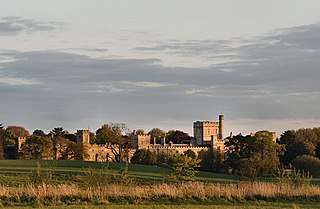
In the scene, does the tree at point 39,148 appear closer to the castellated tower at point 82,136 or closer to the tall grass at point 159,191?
the castellated tower at point 82,136

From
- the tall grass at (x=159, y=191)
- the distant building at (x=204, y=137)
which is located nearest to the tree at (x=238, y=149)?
the tall grass at (x=159, y=191)

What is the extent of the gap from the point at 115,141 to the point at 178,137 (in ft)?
142

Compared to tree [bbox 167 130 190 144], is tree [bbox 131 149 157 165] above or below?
below

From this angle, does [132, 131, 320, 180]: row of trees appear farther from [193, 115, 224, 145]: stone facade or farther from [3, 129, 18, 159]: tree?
[193, 115, 224, 145]: stone facade

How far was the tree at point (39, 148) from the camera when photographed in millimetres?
96688

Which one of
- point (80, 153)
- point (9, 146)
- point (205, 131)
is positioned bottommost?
point (80, 153)

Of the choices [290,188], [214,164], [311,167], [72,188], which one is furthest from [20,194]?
[214,164]

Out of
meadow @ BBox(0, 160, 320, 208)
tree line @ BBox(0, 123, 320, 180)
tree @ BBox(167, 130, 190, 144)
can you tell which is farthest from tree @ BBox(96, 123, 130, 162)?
meadow @ BBox(0, 160, 320, 208)

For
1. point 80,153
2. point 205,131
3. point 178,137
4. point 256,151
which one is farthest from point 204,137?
point 256,151

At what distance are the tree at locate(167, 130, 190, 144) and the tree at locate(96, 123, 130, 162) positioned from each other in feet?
94.3

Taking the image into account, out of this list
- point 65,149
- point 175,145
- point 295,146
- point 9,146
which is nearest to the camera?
point 295,146

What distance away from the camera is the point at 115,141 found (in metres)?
123

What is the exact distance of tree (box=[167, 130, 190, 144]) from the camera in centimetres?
16212

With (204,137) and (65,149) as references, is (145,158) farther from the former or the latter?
(204,137)
